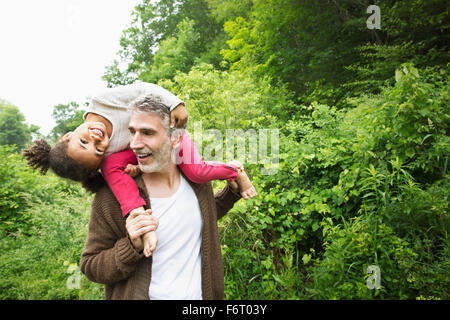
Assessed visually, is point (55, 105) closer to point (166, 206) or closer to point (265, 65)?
point (265, 65)

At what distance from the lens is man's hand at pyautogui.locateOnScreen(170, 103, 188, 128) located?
1.33 meters

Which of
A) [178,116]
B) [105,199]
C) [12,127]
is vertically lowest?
[105,199]

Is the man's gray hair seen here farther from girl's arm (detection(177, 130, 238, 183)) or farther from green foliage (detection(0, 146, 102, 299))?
green foliage (detection(0, 146, 102, 299))

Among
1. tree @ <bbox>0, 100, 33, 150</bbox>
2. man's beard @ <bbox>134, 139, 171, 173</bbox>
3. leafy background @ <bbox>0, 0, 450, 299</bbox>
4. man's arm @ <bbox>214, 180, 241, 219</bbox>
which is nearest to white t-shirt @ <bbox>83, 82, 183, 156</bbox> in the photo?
man's beard @ <bbox>134, 139, 171, 173</bbox>

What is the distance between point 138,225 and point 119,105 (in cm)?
58

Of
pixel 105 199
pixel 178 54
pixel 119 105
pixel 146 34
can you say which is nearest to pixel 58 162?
pixel 105 199

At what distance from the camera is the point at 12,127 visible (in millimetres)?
43625

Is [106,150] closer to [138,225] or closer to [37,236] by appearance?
[138,225]

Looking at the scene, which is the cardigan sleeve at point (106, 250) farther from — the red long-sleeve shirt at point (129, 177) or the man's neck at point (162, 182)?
the man's neck at point (162, 182)

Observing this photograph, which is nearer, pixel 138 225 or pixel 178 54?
pixel 138 225

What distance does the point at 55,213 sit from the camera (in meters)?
5.90

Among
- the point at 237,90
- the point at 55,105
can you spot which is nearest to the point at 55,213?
the point at 237,90

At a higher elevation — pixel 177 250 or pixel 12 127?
pixel 12 127

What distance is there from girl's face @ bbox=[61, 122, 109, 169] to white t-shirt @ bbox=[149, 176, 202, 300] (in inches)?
13.9
